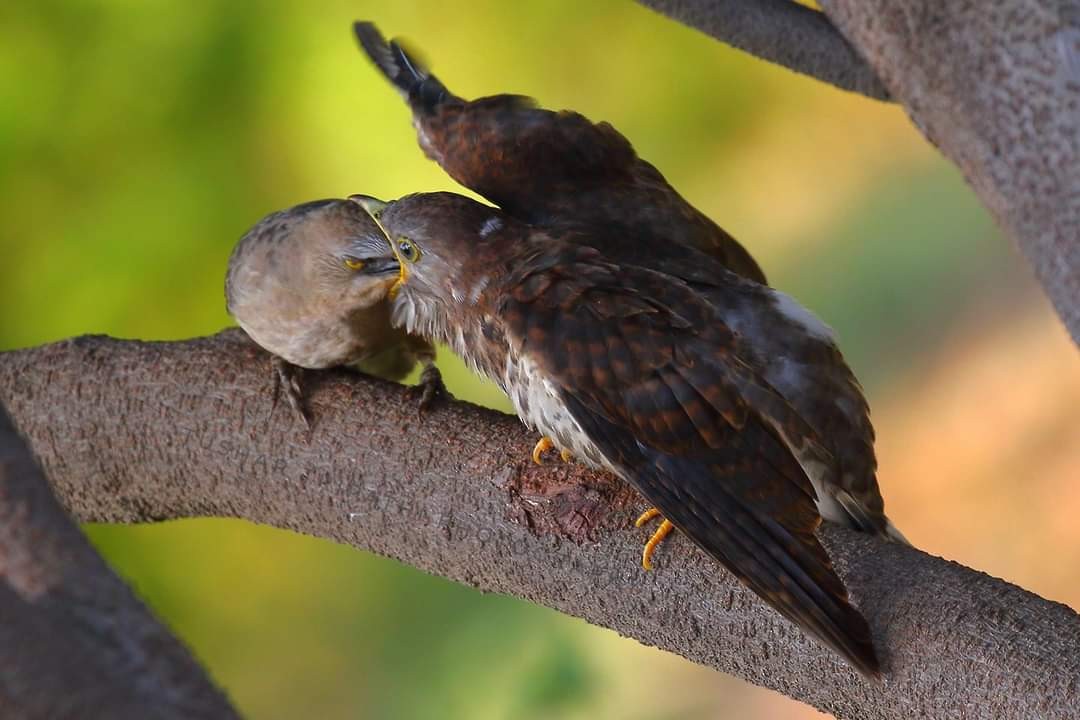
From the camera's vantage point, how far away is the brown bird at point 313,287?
136cm

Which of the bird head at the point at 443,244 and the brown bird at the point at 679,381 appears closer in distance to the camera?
the brown bird at the point at 679,381

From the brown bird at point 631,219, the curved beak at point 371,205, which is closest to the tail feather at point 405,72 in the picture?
the brown bird at point 631,219

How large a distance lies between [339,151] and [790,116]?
1365mm

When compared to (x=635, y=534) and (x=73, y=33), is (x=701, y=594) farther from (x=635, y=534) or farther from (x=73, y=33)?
(x=73, y=33)

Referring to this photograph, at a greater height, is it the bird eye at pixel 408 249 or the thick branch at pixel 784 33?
the thick branch at pixel 784 33

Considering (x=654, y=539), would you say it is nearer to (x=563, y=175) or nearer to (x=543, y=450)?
(x=543, y=450)

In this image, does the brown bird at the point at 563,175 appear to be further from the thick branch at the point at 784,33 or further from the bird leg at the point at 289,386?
the bird leg at the point at 289,386

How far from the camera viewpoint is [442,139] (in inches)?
60.5

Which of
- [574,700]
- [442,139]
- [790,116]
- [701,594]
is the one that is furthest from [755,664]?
[790,116]

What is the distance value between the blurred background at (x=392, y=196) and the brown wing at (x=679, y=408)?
1.88m

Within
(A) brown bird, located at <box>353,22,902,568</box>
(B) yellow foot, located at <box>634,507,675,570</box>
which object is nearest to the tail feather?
(A) brown bird, located at <box>353,22,902,568</box>

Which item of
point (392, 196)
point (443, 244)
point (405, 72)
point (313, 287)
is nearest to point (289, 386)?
point (313, 287)

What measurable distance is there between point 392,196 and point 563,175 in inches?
63.7

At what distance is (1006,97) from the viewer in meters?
0.86
